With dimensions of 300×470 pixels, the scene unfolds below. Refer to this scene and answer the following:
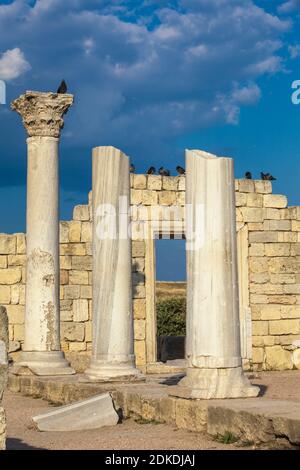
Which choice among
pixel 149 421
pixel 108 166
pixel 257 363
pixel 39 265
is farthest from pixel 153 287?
pixel 149 421

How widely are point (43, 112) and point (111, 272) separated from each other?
13.2 feet

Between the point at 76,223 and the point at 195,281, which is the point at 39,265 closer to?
the point at 76,223

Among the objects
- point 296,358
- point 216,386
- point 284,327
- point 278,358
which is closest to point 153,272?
point 284,327

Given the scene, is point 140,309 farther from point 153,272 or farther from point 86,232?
point 86,232

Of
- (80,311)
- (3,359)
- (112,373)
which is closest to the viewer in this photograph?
(3,359)

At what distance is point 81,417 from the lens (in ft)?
32.0

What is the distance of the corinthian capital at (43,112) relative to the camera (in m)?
14.7

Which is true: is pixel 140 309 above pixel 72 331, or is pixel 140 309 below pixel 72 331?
above

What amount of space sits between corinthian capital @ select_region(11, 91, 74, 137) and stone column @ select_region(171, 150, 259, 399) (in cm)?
528

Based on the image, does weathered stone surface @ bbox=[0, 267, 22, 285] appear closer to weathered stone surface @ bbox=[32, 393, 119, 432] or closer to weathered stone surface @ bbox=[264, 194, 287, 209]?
weathered stone surface @ bbox=[264, 194, 287, 209]

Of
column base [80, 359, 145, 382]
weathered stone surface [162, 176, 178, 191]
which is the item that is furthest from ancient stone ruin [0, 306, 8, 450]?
weathered stone surface [162, 176, 178, 191]

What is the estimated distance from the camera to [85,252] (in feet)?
59.1

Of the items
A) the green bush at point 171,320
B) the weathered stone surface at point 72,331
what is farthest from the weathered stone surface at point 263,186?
the green bush at point 171,320

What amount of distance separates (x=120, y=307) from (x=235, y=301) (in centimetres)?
260
